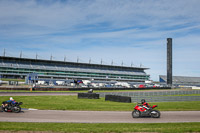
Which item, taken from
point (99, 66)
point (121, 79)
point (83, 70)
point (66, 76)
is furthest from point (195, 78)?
point (66, 76)

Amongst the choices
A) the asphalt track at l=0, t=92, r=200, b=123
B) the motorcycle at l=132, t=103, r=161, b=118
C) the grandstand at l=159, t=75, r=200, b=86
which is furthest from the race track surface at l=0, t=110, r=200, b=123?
the grandstand at l=159, t=75, r=200, b=86

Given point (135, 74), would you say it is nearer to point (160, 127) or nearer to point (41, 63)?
point (41, 63)

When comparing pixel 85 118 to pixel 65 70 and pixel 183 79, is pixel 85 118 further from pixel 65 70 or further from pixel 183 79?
pixel 183 79

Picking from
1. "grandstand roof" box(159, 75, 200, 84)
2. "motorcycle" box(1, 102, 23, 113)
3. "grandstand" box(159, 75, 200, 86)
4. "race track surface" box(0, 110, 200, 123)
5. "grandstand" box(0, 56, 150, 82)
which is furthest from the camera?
"grandstand" box(159, 75, 200, 86)

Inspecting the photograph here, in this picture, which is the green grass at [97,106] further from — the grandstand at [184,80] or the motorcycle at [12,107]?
the grandstand at [184,80]

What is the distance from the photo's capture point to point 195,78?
498 ft

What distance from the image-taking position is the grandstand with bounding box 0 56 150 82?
372 feet

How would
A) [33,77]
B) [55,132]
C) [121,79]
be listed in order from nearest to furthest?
1. [55,132]
2. [33,77]
3. [121,79]

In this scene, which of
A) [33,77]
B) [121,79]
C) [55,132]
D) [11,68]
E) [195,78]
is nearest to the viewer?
[55,132]

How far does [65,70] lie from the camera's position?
12550cm

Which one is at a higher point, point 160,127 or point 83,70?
point 83,70

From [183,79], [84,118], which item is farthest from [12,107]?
[183,79]

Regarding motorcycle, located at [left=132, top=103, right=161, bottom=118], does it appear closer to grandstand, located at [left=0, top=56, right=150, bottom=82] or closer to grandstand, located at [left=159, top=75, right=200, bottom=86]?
grandstand, located at [left=0, top=56, right=150, bottom=82]

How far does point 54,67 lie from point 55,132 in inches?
4537
